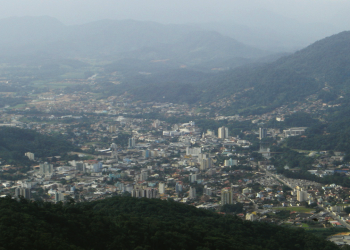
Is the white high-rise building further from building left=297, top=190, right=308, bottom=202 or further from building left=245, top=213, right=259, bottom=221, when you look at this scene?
building left=297, top=190, right=308, bottom=202

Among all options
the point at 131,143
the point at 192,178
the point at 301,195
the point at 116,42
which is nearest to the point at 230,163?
the point at 192,178

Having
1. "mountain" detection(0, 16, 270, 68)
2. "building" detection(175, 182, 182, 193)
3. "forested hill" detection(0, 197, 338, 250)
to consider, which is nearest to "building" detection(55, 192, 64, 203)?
"building" detection(175, 182, 182, 193)

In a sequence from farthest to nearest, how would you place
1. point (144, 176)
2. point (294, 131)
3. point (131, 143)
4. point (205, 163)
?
point (294, 131) < point (131, 143) < point (205, 163) < point (144, 176)

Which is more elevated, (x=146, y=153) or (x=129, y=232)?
(x=129, y=232)

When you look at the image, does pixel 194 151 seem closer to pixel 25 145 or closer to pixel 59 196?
pixel 25 145

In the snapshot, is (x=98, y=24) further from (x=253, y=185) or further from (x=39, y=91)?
(x=253, y=185)

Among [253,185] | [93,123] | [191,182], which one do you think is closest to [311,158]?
[253,185]

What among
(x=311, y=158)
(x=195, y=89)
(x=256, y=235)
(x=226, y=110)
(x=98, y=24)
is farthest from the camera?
(x=98, y=24)
